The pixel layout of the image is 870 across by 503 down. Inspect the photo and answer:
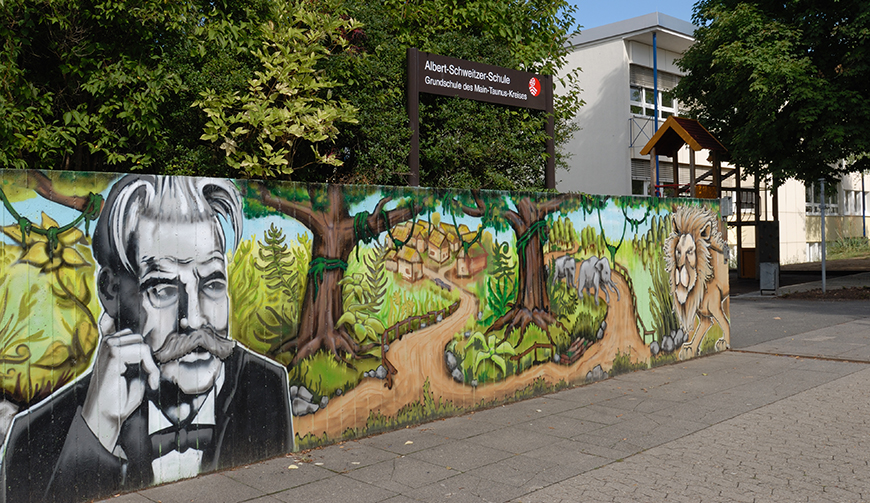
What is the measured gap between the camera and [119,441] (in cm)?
477

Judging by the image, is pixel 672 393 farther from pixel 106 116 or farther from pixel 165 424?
pixel 106 116

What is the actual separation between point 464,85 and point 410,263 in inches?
93.6

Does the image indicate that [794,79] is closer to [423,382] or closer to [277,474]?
[423,382]

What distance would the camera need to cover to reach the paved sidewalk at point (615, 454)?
4781 mm

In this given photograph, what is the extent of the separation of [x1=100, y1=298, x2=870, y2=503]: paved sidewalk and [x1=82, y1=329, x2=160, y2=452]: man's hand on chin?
48 cm

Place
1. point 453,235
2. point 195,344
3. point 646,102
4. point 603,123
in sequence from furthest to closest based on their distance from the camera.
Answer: point 646,102
point 603,123
point 453,235
point 195,344

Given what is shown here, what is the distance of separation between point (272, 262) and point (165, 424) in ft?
4.48

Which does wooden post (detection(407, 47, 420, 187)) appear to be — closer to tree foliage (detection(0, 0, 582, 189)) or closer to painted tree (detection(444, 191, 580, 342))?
tree foliage (detection(0, 0, 582, 189))

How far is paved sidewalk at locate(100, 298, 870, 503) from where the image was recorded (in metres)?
4.78

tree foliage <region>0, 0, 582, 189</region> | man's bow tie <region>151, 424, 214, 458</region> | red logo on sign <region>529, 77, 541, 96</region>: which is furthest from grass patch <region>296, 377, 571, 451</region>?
red logo on sign <region>529, 77, 541, 96</region>

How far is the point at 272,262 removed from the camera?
5.62 metres

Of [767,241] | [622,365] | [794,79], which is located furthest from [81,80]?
[767,241]

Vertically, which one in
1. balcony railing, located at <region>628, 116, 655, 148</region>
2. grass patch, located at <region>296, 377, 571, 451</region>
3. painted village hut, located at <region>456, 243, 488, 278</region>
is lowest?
grass patch, located at <region>296, 377, 571, 451</region>

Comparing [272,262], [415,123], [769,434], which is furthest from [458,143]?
[769,434]
